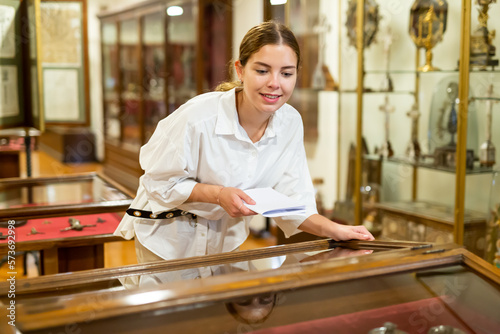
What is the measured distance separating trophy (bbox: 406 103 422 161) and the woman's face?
8.18 feet

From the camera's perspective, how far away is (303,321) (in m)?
1.28

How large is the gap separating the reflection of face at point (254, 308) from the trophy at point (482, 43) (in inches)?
101

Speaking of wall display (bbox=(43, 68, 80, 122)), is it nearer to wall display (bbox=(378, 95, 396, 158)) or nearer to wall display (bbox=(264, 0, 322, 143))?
wall display (bbox=(264, 0, 322, 143))

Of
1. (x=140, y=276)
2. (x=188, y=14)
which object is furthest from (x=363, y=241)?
(x=188, y=14)

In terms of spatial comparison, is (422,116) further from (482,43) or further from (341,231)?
(341,231)

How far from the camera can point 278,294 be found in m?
1.29

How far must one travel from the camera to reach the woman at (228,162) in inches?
70.7

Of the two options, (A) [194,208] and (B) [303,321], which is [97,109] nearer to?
(A) [194,208]

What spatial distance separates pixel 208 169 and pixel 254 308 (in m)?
0.75

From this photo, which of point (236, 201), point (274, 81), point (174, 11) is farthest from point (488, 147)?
point (174, 11)

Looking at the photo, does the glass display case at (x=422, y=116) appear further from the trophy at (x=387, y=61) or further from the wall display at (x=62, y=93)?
the wall display at (x=62, y=93)

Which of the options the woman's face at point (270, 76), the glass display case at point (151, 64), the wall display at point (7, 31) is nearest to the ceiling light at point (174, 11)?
the glass display case at point (151, 64)

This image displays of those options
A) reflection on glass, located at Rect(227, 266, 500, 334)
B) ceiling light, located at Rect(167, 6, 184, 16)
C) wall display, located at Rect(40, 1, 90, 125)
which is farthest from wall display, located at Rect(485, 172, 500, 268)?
wall display, located at Rect(40, 1, 90, 125)

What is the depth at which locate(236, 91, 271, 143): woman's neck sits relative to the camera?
1.94 m
